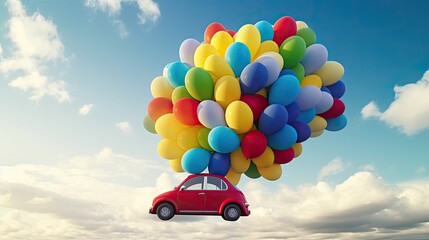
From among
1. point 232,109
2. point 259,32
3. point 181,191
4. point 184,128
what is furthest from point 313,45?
point 181,191

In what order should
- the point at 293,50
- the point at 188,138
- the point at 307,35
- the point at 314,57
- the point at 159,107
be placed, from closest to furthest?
the point at 188,138, the point at 293,50, the point at 159,107, the point at 314,57, the point at 307,35

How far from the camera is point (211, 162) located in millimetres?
11625

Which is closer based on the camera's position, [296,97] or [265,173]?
[296,97]

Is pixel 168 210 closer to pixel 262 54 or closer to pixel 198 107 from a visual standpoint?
pixel 198 107

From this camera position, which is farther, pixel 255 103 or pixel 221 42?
pixel 221 42

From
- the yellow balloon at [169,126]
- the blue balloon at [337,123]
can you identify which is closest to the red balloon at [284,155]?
the blue balloon at [337,123]

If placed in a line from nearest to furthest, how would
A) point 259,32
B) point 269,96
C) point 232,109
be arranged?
1. point 232,109
2. point 269,96
3. point 259,32

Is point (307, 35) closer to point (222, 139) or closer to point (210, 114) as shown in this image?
point (210, 114)

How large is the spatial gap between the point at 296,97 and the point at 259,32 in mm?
2532

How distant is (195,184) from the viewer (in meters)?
11.5

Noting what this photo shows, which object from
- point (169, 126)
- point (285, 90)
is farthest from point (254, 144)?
point (169, 126)

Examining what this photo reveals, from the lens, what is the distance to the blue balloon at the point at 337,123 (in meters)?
13.6

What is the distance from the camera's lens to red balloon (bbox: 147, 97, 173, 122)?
1220 cm

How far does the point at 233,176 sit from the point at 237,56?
155 inches
